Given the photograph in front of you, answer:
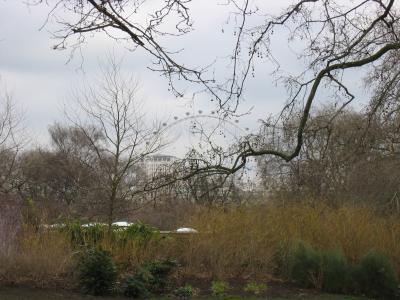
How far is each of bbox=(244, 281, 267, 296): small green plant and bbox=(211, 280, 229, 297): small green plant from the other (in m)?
0.41

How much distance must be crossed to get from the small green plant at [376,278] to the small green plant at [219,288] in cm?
286

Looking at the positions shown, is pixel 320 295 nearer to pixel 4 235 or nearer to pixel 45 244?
pixel 45 244

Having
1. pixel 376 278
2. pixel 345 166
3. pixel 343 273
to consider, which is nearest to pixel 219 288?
pixel 343 273

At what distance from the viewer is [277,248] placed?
1405 centimetres

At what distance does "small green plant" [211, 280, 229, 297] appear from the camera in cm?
1136

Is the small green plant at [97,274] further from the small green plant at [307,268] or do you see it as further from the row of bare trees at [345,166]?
the small green plant at [307,268]

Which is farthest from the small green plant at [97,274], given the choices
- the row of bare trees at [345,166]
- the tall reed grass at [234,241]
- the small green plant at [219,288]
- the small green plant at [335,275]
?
the small green plant at [335,275]

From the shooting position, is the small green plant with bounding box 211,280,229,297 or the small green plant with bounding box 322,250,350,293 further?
the small green plant with bounding box 322,250,350,293

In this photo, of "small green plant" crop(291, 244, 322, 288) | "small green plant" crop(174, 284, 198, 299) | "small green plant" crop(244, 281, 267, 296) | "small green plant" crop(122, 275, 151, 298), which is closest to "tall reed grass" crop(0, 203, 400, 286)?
"small green plant" crop(291, 244, 322, 288)

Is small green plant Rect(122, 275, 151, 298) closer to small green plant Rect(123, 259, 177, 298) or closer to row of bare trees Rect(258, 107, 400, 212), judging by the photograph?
small green plant Rect(123, 259, 177, 298)

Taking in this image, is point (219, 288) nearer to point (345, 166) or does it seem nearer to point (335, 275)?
point (335, 275)

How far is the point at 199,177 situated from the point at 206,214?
3.61 metres

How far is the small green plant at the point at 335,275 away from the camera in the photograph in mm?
12789

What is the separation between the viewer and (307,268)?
42.3ft
